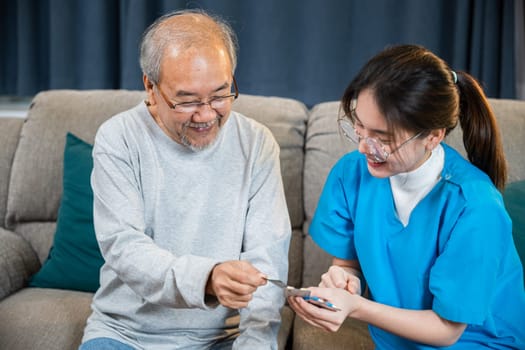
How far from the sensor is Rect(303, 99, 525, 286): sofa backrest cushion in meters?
2.03

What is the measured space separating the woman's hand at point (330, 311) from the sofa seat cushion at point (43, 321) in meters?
0.78

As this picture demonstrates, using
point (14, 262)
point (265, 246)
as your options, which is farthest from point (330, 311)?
point (14, 262)

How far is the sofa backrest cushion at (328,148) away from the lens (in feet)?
6.67

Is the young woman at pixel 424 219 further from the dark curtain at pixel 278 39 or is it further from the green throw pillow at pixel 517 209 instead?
the dark curtain at pixel 278 39

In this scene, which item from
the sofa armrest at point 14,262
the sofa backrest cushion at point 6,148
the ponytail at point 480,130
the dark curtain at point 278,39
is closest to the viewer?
the ponytail at point 480,130

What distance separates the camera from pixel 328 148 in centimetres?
216

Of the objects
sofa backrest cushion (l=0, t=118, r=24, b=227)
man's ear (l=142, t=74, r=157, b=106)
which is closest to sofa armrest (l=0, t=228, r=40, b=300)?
sofa backrest cushion (l=0, t=118, r=24, b=227)

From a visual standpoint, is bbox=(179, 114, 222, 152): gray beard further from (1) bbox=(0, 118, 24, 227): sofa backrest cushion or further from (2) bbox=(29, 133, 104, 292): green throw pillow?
(1) bbox=(0, 118, 24, 227): sofa backrest cushion

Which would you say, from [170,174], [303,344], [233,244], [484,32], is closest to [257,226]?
[233,244]

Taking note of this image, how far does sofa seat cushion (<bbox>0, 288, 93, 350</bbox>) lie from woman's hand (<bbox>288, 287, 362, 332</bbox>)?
0.78 m

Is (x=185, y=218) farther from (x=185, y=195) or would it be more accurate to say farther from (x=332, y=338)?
(x=332, y=338)

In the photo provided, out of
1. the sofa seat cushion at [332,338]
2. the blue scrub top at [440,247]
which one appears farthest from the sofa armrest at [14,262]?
the blue scrub top at [440,247]

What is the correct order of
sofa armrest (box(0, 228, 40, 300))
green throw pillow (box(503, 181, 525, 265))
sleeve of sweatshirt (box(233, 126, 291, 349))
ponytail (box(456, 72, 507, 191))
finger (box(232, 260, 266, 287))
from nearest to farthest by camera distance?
finger (box(232, 260, 266, 287)) → ponytail (box(456, 72, 507, 191)) → sleeve of sweatshirt (box(233, 126, 291, 349)) → green throw pillow (box(503, 181, 525, 265)) → sofa armrest (box(0, 228, 40, 300))

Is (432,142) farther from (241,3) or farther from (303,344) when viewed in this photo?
(241,3)
